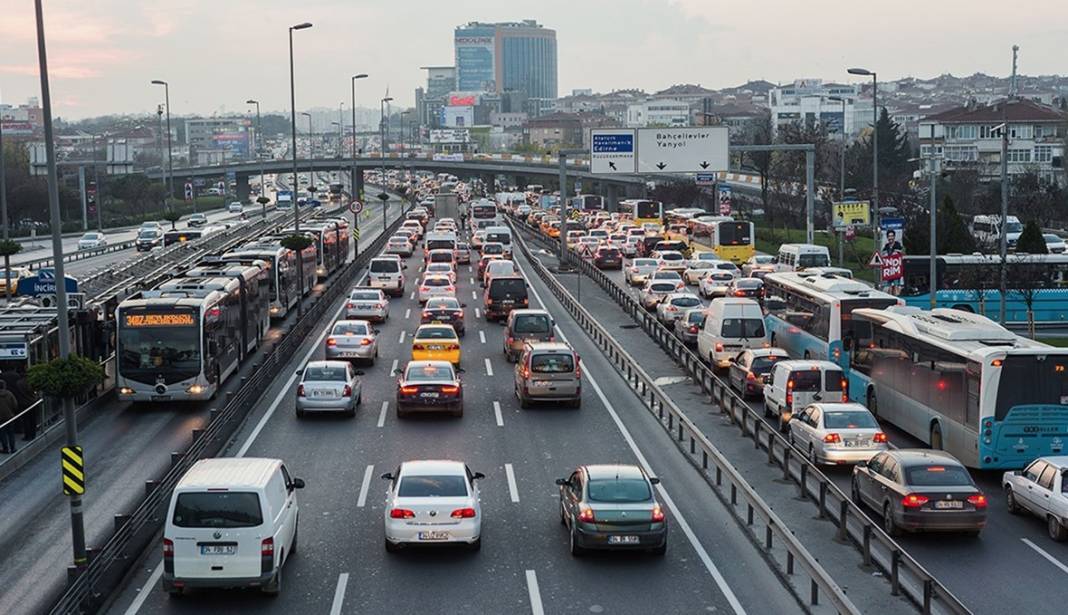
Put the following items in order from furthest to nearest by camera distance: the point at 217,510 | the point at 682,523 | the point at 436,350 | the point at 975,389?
the point at 436,350, the point at 975,389, the point at 682,523, the point at 217,510

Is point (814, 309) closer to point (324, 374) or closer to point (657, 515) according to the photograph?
point (324, 374)

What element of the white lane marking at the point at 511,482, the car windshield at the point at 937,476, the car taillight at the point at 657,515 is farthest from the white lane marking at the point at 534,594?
the car windshield at the point at 937,476

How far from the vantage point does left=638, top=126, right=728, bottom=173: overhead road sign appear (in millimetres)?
58594

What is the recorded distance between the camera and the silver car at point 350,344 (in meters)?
39.5

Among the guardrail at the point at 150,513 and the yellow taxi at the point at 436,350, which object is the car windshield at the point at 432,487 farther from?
the yellow taxi at the point at 436,350

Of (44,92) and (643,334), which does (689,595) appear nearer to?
(44,92)

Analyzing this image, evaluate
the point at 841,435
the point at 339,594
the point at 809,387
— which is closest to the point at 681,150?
the point at 809,387

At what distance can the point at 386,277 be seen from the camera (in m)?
60.8

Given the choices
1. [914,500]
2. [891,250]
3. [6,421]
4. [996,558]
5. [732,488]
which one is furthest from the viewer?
[891,250]

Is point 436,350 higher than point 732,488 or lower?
higher

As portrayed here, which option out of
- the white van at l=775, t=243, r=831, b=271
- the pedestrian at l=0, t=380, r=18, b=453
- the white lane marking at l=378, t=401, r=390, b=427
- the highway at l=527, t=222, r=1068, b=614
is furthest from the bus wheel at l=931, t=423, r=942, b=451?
the white van at l=775, t=243, r=831, b=271

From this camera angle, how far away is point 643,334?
47.5m

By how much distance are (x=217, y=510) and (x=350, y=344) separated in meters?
22.6

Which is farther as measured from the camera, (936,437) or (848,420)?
(936,437)
